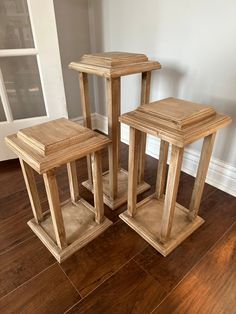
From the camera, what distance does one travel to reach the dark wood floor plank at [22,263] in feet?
3.19

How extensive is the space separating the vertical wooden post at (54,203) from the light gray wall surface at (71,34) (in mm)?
1293

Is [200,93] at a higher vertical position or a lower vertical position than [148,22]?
lower

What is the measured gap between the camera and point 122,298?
911 millimetres

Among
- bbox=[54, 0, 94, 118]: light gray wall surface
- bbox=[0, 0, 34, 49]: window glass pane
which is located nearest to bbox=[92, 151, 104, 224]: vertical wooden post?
bbox=[0, 0, 34, 49]: window glass pane

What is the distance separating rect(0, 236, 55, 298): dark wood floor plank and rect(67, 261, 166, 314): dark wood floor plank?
258 mm

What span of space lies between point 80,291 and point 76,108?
61.9 inches

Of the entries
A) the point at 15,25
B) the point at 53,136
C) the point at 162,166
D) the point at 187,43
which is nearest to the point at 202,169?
the point at 162,166

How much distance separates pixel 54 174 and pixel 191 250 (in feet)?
2.43

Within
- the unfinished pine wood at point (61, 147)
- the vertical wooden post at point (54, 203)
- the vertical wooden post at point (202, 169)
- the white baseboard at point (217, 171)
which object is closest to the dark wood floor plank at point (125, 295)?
the vertical wooden post at point (54, 203)

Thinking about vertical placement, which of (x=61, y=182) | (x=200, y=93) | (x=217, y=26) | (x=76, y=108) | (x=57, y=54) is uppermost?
(x=217, y=26)

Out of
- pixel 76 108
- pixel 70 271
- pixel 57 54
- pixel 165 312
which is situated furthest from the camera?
pixel 76 108

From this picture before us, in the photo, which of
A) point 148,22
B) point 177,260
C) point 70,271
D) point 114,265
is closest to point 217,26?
point 148,22

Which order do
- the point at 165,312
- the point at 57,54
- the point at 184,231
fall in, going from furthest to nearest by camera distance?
1. the point at 57,54
2. the point at 184,231
3. the point at 165,312

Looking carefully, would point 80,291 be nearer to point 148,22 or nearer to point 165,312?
point 165,312
